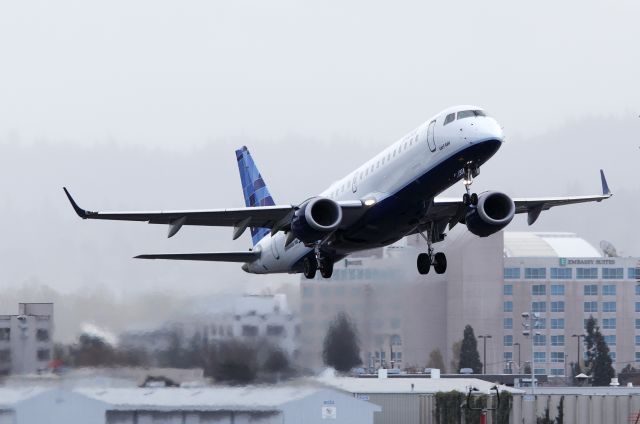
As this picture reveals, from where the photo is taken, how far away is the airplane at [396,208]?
3962 cm

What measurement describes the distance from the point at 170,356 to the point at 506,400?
76.2 feet

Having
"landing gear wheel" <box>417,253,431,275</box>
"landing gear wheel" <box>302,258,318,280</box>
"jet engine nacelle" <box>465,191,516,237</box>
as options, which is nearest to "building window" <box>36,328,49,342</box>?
"landing gear wheel" <box>302,258,318,280</box>

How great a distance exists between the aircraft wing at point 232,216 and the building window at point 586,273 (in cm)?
7521

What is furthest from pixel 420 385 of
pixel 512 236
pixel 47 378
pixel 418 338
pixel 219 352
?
pixel 512 236

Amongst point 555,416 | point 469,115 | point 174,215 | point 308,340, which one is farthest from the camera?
point 555,416

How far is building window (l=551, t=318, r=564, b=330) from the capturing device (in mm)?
112438

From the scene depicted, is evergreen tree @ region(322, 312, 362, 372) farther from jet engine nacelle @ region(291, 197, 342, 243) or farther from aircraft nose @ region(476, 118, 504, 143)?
aircraft nose @ region(476, 118, 504, 143)

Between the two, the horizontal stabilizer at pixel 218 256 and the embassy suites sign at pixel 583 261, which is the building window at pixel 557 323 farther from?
the horizontal stabilizer at pixel 218 256

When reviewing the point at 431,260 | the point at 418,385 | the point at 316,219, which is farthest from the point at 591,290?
the point at 316,219

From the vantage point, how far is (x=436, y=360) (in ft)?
227

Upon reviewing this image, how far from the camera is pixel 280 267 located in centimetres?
4834

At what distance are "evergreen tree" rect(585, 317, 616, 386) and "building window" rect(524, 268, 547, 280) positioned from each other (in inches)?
590

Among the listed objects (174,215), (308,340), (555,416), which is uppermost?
(174,215)

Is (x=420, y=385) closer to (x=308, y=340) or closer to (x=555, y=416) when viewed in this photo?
(x=555, y=416)
